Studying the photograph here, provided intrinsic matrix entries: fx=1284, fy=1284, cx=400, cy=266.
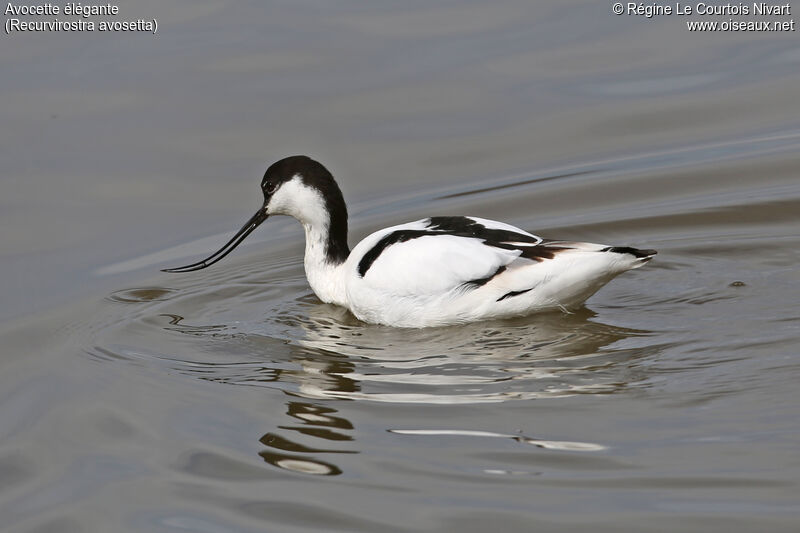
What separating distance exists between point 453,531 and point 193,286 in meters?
4.43

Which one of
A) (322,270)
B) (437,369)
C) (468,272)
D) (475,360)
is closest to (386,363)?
(437,369)

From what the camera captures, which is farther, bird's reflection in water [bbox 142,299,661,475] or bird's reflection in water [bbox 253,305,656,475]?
bird's reflection in water [bbox 142,299,661,475]

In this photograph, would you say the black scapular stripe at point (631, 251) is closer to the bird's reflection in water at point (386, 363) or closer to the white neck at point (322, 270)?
the bird's reflection in water at point (386, 363)

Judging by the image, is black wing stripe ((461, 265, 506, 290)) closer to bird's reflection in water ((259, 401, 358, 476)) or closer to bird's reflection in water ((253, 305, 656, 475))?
bird's reflection in water ((253, 305, 656, 475))

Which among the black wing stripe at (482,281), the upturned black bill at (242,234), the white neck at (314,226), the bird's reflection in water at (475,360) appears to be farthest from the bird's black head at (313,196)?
the black wing stripe at (482,281)

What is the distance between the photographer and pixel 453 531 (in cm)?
564

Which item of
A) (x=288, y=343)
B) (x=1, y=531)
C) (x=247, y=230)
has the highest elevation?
(x=247, y=230)

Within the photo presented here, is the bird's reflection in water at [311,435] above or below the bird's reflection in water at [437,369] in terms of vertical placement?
below

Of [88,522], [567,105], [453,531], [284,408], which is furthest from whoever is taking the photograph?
[567,105]

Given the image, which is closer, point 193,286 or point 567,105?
point 193,286

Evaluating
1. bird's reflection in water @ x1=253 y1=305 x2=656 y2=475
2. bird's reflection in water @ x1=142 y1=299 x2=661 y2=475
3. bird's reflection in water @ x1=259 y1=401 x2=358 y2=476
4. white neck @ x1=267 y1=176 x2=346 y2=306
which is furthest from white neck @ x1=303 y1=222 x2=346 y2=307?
bird's reflection in water @ x1=259 y1=401 x2=358 y2=476

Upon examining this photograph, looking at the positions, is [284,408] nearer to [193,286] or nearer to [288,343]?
[288,343]

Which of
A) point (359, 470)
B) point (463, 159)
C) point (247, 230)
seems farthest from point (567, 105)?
point (359, 470)

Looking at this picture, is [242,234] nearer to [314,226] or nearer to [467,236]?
[314,226]
